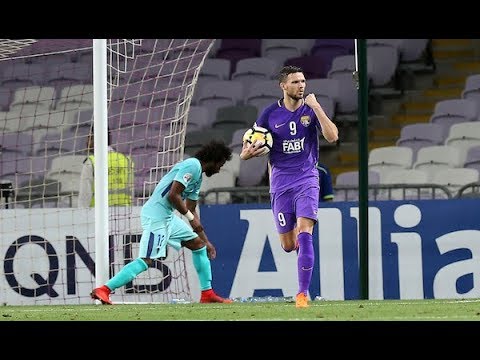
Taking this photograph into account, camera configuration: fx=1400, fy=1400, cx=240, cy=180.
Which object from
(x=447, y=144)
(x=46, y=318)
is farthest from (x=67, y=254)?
(x=447, y=144)

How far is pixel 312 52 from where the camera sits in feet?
66.7

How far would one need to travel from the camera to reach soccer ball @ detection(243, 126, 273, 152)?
437 inches

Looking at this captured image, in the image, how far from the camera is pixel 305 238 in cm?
1085

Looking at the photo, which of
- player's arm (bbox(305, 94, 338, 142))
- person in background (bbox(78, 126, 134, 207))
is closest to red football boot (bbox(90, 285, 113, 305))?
person in background (bbox(78, 126, 134, 207))

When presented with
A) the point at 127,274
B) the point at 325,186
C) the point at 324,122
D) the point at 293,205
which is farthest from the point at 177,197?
the point at 325,186

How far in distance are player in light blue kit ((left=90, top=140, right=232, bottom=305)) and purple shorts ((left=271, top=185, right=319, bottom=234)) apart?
0.99 meters

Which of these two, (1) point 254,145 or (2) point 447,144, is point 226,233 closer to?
(1) point 254,145

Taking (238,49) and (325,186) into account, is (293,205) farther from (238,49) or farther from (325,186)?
(238,49)

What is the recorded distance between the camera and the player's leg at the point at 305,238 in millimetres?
10789

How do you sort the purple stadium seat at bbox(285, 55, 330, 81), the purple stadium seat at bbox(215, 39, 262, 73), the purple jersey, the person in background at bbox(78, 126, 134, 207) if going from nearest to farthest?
1. the purple jersey
2. the person in background at bbox(78, 126, 134, 207)
3. the purple stadium seat at bbox(285, 55, 330, 81)
4. the purple stadium seat at bbox(215, 39, 262, 73)

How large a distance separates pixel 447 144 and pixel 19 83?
5990mm

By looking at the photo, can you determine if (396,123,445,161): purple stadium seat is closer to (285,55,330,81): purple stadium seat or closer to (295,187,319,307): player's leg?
(285,55,330,81): purple stadium seat

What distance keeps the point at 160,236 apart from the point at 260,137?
1.73 m
